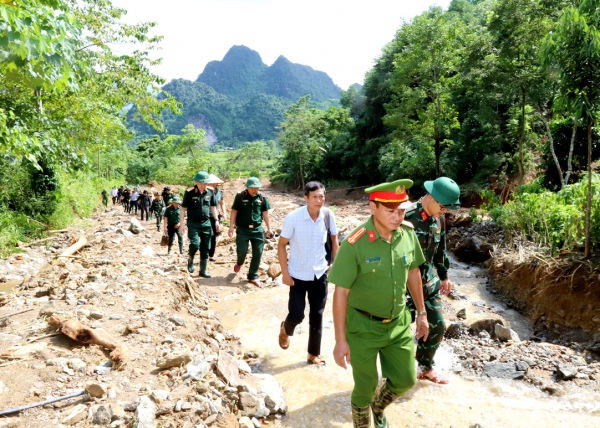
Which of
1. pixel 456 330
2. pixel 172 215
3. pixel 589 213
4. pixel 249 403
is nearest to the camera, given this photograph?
pixel 249 403

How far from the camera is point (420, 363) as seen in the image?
3676 millimetres

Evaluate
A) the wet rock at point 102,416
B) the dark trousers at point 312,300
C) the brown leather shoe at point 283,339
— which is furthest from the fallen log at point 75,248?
the wet rock at point 102,416

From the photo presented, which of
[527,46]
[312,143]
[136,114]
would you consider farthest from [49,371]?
[312,143]

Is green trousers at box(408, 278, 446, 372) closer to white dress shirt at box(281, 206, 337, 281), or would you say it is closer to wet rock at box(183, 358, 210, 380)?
white dress shirt at box(281, 206, 337, 281)

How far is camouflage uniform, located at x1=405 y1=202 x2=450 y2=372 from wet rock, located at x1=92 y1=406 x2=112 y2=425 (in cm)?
254

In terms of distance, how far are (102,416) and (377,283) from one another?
2020 mm

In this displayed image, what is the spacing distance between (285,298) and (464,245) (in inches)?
245

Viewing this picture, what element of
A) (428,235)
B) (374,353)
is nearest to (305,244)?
(428,235)

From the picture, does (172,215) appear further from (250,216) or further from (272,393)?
(272,393)

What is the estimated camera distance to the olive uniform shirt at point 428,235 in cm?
332

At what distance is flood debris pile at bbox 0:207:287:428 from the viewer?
2.61 metres

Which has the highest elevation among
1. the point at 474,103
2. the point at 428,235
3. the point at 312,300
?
the point at 474,103

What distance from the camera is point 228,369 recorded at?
11.0 feet

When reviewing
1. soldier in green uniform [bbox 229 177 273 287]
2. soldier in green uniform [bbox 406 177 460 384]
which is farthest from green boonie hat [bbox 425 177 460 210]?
soldier in green uniform [bbox 229 177 273 287]
